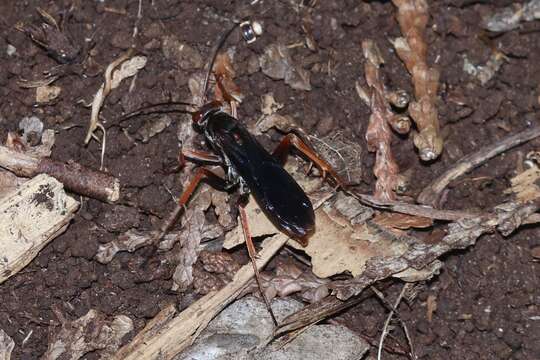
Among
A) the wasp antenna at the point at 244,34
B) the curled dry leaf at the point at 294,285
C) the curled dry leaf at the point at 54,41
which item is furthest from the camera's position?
the wasp antenna at the point at 244,34

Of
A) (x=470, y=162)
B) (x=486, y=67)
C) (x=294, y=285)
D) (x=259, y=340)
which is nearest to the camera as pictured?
(x=259, y=340)

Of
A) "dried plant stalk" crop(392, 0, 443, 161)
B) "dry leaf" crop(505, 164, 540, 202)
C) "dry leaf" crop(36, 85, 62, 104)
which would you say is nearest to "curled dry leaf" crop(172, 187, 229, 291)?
"dry leaf" crop(36, 85, 62, 104)

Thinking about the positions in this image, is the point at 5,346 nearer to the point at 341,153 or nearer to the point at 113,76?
the point at 113,76

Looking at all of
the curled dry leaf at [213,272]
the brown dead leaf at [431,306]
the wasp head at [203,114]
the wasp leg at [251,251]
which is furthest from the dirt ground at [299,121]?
the wasp leg at [251,251]

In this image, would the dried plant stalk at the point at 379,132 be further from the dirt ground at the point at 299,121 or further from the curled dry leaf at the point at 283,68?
the curled dry leaf at the point at 283,68

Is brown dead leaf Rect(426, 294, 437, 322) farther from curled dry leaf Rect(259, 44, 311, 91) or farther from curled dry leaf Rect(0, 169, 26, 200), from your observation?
curled dry leaf Rect(0, 169, 26, 200)

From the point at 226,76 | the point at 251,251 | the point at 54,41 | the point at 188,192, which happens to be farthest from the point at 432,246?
the point at 54,41
